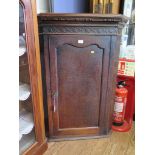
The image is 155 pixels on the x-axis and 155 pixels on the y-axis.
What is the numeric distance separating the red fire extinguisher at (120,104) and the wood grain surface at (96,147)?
0.66ft

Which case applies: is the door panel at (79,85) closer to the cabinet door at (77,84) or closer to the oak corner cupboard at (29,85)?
the cabinet door at (77,84)

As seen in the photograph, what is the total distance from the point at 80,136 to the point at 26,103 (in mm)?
728

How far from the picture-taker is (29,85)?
1366 millimetres

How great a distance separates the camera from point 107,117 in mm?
1763

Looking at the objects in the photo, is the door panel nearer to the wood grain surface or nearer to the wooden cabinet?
the wooden cabinet

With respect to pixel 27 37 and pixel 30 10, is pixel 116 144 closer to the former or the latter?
pixel 27 37

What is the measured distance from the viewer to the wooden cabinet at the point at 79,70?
1401mm

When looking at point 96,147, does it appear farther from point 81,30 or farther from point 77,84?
point 81,30

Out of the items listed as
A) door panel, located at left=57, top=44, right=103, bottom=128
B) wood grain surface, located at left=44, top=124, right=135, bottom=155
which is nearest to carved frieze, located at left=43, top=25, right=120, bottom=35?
door panel, located at left=57, top=44, right=103, bottom=128

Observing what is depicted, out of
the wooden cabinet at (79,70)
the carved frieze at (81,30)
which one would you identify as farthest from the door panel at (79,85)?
the carved frieze at (81,30)

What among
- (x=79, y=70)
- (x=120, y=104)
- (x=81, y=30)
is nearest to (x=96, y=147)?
(x=120, y=104)

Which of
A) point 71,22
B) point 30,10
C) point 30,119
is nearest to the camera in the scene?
point 30,10

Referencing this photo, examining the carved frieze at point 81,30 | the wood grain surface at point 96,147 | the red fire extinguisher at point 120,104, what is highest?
the carved frieze at point 81,30

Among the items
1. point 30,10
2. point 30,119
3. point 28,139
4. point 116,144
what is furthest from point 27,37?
point 116,144
